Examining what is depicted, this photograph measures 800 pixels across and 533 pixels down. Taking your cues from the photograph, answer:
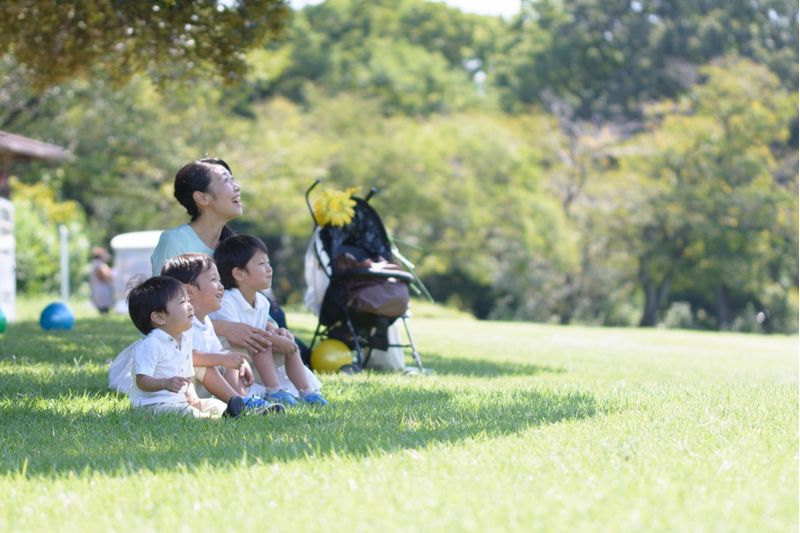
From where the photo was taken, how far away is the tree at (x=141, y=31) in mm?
9398

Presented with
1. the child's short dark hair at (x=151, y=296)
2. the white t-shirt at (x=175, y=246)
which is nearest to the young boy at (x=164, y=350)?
the child's short dark hair at (x=151, y=296)

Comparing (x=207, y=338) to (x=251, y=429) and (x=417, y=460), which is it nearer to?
(x=251, y=429)

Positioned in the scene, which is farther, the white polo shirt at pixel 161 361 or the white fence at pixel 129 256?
the white fence at pixel 129 256

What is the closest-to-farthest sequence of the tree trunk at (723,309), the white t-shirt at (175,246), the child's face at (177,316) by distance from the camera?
the child's face at (177,316) → the white t-shirt at (175,246) → the tree trunk at (723,309)

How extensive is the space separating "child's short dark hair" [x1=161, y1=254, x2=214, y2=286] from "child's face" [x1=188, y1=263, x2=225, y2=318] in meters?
0.02

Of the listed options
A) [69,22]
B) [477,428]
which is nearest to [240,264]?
[477,428]

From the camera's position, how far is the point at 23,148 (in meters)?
13.6

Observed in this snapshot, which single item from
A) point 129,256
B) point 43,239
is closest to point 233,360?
point 129,256

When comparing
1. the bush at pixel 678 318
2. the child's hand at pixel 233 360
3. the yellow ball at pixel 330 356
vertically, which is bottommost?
the bush at pixel 678 318

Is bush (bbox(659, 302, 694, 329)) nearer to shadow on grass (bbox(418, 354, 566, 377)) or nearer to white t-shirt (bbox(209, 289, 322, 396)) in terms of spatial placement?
shadow on grass (bbox(418, 354, 566, 377))

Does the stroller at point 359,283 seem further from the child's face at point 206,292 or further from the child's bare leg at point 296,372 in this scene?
the child's face at point 206,292

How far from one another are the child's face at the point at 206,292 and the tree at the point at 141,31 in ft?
13.5

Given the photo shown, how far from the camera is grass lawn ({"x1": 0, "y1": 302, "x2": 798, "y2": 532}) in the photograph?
9.82 ft

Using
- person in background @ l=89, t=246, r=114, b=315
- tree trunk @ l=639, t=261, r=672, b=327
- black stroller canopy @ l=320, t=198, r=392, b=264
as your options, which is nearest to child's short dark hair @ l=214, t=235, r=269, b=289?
black stroller canopy @ l=320, t=198, r=392, b=264
